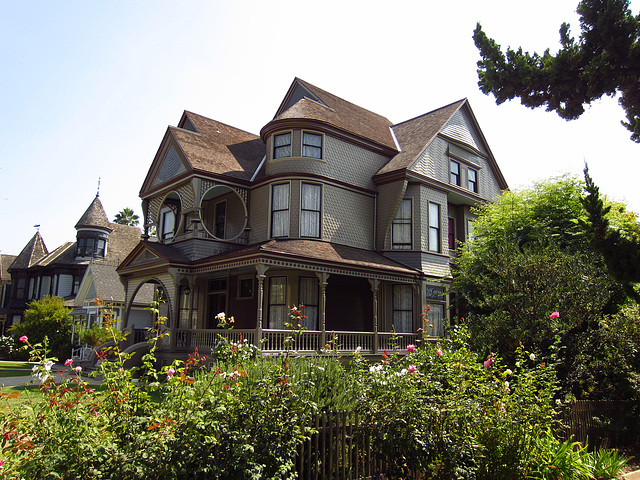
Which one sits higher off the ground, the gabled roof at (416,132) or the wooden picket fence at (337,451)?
the gabled roof at (416,132)

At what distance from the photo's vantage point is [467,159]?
83.9 ft

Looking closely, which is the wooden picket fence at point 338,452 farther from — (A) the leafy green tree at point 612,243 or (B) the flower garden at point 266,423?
(A) the leafy green tree at point 612,243

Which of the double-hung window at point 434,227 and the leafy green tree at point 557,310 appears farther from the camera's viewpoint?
the double-hung window at point 434,227

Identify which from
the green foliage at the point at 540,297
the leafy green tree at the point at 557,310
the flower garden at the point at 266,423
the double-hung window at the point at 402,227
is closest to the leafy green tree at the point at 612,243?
the leafy green tree at the point at 557,310

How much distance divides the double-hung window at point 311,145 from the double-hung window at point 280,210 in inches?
66.8

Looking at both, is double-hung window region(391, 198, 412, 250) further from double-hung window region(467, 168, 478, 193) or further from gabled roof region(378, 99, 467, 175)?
double-hung window region(467, 168, 478, 193)

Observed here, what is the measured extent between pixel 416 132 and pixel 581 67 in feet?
48.0

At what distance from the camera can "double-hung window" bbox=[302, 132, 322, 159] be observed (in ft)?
67.6

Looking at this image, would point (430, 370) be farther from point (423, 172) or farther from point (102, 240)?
point (102, 240)

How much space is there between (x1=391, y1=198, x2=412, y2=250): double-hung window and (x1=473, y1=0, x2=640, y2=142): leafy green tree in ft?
36.0

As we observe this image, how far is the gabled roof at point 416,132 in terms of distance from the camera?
880 inches

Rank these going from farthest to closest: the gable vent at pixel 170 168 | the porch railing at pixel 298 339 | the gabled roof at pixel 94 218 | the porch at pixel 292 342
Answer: the gabled roof at pixel 94 218, the gable vent at pixel 170 168, the porch railing at pixel 298 339, the porch at pixel 292 342

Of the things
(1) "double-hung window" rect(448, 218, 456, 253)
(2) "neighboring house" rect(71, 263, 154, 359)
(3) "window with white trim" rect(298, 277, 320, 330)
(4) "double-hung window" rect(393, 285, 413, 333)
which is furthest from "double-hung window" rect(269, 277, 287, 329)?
(2) "neighboring house" rect(71, 263, 154, 359)

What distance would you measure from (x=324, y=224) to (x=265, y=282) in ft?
11.1
